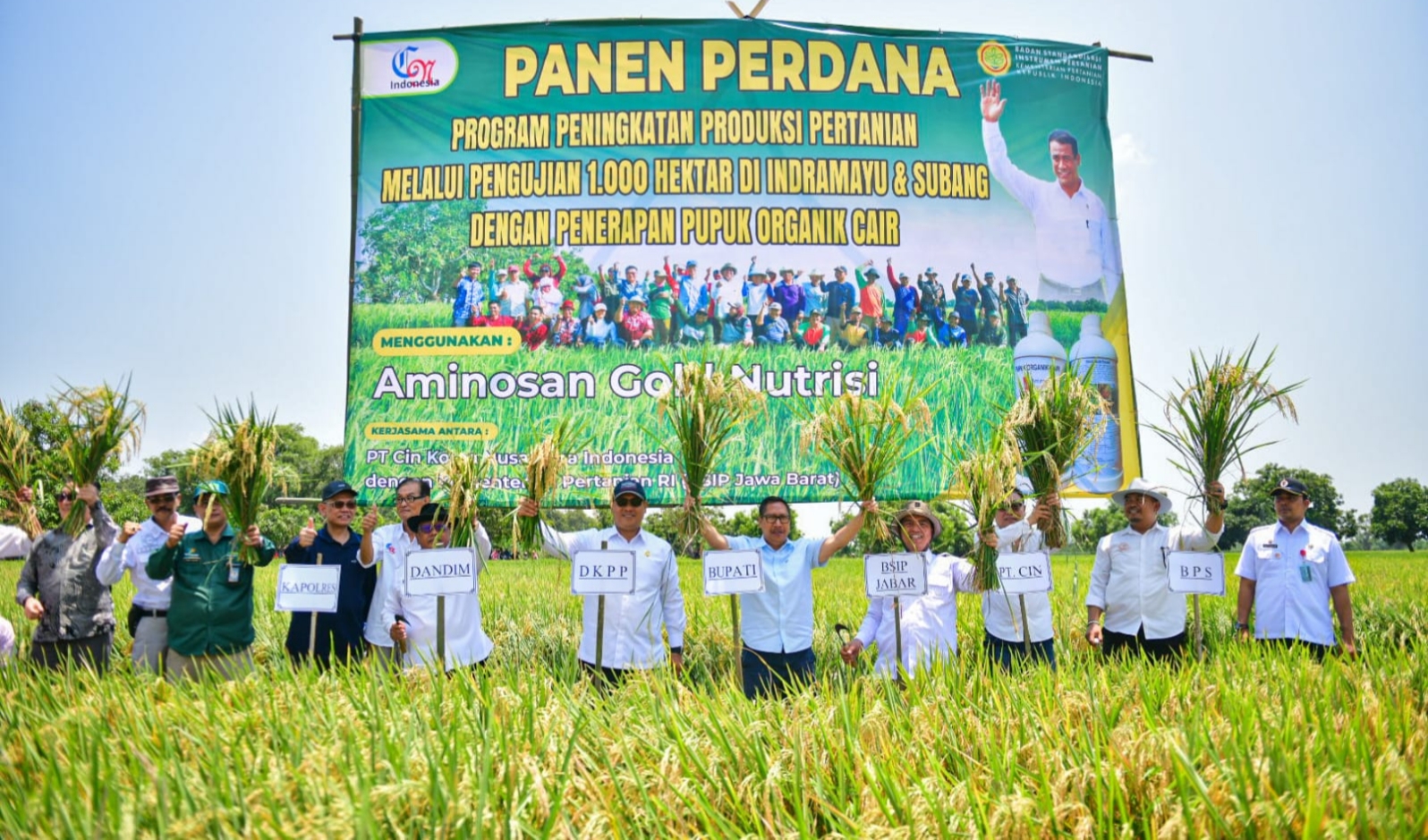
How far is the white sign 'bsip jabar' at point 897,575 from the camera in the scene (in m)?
5.04

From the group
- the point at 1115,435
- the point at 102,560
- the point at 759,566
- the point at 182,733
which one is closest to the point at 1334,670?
the point at 759,566

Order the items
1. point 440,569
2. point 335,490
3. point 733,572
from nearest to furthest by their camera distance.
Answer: point 440,569
point 733,572
point 335,490

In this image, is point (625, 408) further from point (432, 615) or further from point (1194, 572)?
point (1194, 572)

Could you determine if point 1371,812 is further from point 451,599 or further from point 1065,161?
point 1065,161

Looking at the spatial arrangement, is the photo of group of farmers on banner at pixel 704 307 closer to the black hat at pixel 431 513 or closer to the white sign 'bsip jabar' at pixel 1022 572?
the black hat at pixel 431 513

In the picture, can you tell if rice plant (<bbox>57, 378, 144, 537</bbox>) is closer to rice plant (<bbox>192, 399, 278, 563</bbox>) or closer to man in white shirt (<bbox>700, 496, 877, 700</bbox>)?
rice plant (<bbox>192, 399, 278, 563</bbox>)

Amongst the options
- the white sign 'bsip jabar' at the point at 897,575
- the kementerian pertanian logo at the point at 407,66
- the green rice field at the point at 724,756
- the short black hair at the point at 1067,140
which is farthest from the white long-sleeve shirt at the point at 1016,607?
the kementerian pertanian logo at the point at 407,66

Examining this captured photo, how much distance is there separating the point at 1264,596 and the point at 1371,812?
4169 mm

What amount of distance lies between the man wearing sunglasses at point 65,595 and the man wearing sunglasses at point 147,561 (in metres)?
0.26

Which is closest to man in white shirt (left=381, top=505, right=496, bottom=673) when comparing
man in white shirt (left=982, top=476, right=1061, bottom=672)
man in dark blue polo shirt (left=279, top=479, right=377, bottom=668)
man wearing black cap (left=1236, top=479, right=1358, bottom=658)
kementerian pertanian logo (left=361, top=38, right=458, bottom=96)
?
man in dark blue polo shirt (left=279, top=479, right=377, bottom=668)

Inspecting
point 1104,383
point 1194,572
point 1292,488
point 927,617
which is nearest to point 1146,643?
point 1194,572

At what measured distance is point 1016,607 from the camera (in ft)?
19.9

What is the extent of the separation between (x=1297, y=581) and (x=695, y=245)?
590 centimetres

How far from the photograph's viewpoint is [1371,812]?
2.47 meters
